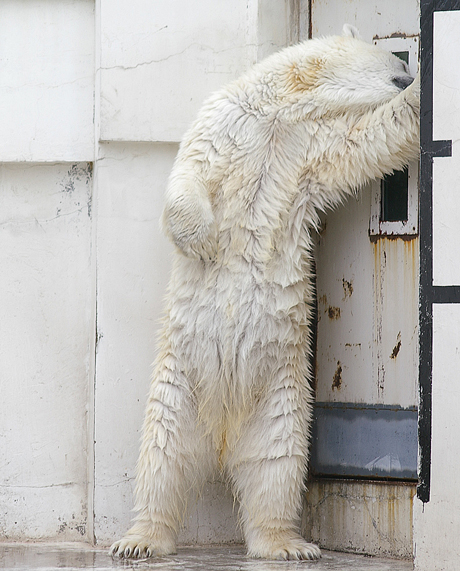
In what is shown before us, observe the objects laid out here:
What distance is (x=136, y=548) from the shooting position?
342cm

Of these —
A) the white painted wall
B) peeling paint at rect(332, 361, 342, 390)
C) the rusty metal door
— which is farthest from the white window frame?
the white painted wall

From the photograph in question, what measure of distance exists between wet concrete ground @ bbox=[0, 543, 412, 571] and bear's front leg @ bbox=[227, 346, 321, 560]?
0.36 ft

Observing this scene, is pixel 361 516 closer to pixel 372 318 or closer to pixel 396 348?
pixel 396 348

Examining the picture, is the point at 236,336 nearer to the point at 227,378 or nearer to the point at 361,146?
the point at 227,378

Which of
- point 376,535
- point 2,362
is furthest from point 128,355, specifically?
point 376,535

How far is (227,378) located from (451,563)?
1173mm

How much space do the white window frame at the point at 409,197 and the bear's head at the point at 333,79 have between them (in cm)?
19

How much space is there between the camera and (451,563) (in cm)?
296

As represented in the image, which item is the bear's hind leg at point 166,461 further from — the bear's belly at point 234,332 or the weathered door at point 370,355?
the weathered door at point 370,355

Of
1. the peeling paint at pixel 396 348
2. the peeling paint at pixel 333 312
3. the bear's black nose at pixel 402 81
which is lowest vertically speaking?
the peeling paint at pixel 396 348

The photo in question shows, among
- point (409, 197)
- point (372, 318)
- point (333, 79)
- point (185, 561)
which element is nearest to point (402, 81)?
point (333, 79)

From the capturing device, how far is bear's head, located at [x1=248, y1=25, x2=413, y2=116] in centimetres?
358

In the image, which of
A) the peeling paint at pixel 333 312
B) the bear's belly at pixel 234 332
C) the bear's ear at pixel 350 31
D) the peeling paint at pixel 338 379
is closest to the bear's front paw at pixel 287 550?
the bear's belly at pixel 234 332

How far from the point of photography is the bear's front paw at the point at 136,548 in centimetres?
343
